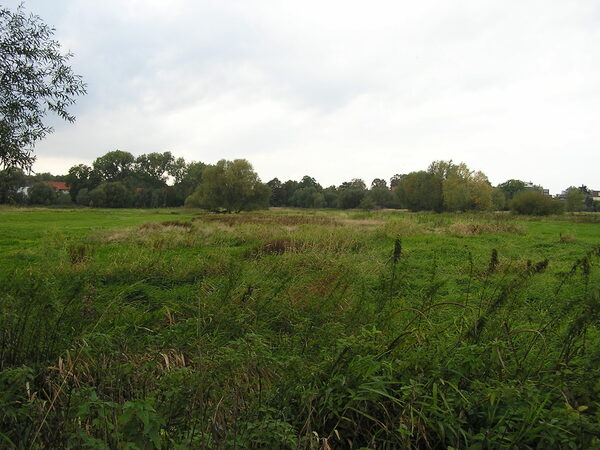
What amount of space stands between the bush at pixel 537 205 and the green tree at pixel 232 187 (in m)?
40.5

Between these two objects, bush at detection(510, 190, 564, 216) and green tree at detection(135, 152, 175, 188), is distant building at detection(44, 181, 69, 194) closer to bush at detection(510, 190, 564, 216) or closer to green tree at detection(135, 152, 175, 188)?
green tree at detection(135, 152, 175, 188)

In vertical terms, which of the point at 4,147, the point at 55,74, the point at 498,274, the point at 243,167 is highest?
the point at 243,167

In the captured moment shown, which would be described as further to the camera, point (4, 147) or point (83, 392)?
point (4, 147)

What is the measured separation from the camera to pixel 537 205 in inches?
1989

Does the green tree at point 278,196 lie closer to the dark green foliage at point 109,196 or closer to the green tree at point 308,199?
the green tree at point 308,199

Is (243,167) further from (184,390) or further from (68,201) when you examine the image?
(184,390)

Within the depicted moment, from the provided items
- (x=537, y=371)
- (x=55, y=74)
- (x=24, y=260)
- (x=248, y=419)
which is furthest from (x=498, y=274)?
(x=24, y=260)

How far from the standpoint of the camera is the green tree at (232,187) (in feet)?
209

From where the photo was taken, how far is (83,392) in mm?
2664

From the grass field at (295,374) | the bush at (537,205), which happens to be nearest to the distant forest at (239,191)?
the bush at (537,205)

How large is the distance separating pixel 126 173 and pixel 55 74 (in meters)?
121

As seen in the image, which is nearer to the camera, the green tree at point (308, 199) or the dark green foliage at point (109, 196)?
the dark green foliage at point (109, 196)

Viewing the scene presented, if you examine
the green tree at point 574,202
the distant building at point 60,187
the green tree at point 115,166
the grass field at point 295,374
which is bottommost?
the grass field at point 295,374

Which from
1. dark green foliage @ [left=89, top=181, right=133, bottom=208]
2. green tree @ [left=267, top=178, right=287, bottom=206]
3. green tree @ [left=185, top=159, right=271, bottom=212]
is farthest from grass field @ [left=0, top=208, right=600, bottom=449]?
green tree @ [left=267, top=178, right=287, bottom=206]
